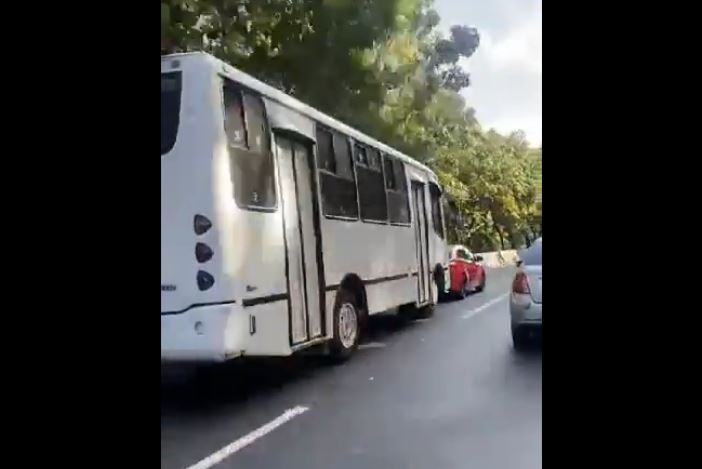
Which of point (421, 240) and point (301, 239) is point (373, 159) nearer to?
point (301, 239)

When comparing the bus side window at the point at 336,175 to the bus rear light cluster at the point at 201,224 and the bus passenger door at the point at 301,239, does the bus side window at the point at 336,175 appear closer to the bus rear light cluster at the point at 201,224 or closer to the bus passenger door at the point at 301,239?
the bus passenger door at the point at 301,239

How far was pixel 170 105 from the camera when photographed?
15.3 feet

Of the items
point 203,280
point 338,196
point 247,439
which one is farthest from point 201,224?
point 338,196

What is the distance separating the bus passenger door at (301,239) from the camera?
17.0 feet

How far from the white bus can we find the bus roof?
0.04 feet

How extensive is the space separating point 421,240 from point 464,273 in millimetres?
1730

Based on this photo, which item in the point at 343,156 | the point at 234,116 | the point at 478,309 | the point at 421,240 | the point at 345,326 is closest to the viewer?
the point at 234,116

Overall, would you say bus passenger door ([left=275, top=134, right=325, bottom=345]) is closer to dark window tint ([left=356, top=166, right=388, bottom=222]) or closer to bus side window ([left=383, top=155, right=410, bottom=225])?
dark window tint ([left=356, top=166, right=388, bottom=222])

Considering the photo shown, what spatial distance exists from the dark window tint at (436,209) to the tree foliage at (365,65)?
1.02 m
